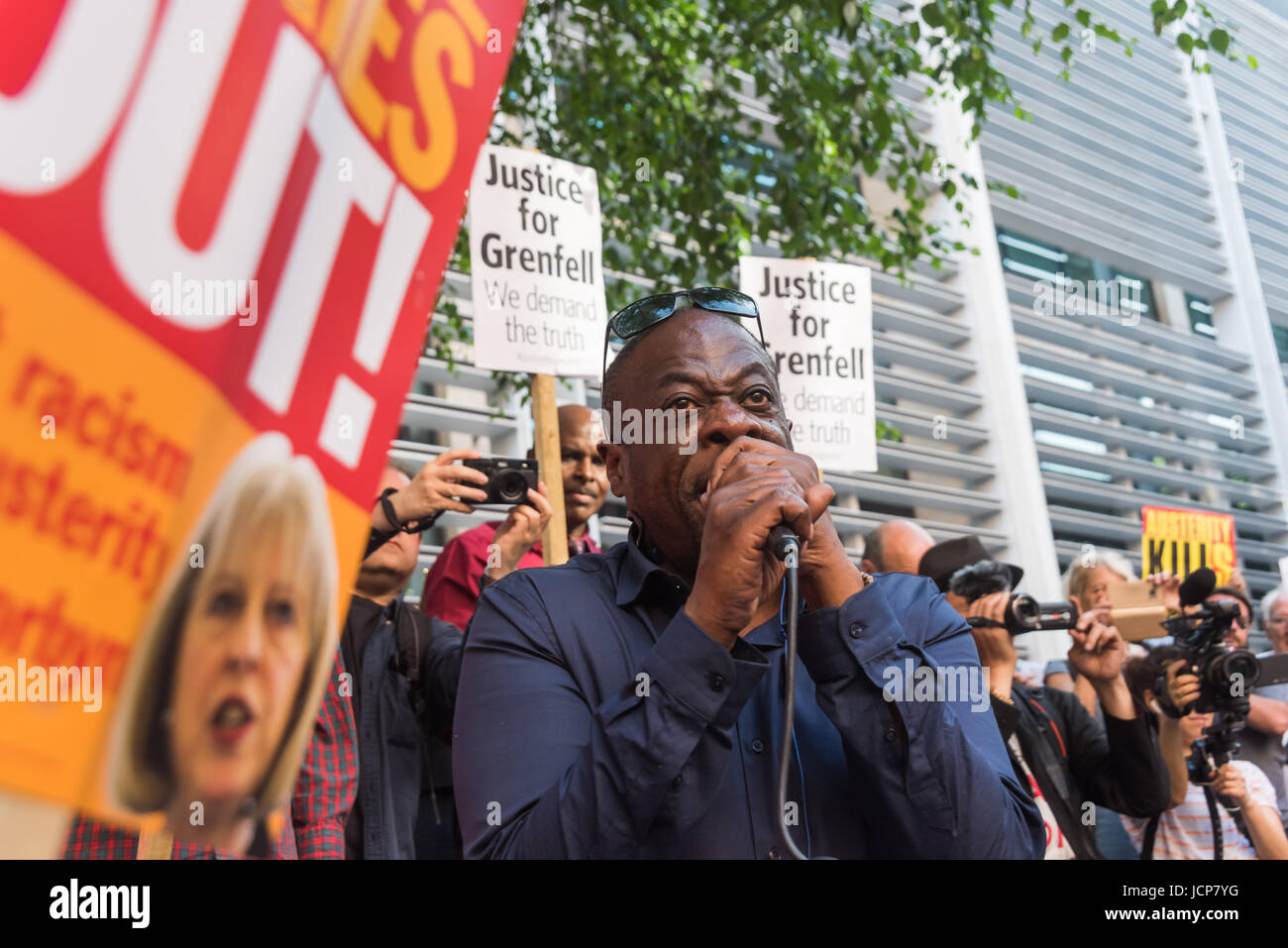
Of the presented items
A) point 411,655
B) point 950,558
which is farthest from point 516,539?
point 950,558

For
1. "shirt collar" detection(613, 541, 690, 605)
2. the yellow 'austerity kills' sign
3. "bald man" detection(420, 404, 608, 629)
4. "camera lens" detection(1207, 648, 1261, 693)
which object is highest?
the yellow 'austerity kills' sign

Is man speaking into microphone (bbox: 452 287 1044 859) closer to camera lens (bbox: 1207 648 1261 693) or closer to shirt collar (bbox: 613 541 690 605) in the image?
shirt collar (bbox: 613 541 690 605)

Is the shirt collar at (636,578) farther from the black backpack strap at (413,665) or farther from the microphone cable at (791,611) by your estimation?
the black backpack strap at (413,665)

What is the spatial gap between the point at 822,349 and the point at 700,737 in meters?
3.77

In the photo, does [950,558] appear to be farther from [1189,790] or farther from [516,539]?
[516,539]

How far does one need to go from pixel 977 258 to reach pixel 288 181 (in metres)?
11.9

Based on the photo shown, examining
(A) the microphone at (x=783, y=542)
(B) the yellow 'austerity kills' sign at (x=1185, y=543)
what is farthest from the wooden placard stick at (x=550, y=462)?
(B) the yellow 'austerity kills' sign at (x=1185, y=543)

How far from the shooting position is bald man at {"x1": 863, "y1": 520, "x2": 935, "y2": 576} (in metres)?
4.66

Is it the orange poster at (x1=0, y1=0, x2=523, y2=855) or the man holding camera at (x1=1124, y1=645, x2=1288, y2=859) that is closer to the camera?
the orange poster at (x1=0, y1=0, x2=523, y2=855)

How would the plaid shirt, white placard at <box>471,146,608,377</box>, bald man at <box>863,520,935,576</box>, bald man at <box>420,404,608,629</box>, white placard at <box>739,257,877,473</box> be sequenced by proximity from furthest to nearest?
white placard at <box>739,257,877,473</box>
bald man at <box>863,520,935,576</box>
white placard at <box>471,146,608,377</box>
bald man at <box>420,404,608,629</box>
the plaid shirt

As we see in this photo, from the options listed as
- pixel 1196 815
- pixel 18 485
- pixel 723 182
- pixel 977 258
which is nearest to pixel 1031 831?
pixel 18 485

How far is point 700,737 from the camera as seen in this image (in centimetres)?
139

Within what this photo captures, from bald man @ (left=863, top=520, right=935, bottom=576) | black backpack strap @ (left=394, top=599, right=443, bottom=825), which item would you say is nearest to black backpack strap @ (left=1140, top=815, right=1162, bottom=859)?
bald man @ (left=863, top=520, right=935, bottom=576)

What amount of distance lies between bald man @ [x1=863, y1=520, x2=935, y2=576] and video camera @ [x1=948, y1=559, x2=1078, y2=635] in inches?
27.0
